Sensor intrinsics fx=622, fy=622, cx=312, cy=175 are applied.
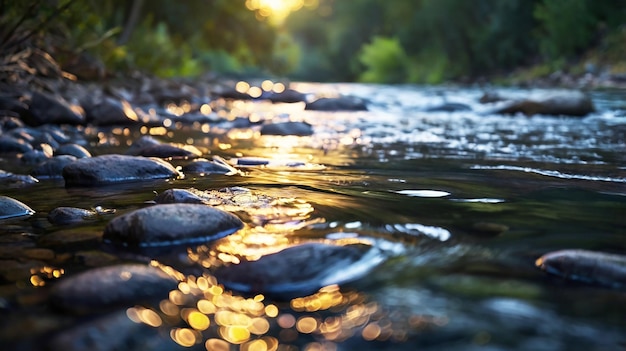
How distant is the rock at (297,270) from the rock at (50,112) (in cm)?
427

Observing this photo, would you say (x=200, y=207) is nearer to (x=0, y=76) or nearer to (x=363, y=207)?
(x=363, y=207)

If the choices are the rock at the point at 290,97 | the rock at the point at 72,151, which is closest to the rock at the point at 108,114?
the rock at the point at 72,151

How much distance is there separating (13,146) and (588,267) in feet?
10.9

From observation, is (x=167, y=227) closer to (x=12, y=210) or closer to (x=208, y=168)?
(x=12, y=210)

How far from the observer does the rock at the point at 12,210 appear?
190 centimetres

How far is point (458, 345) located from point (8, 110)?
491 centimetres

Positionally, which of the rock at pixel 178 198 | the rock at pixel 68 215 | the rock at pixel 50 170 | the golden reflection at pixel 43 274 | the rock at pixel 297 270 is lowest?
the golden reflection at pixel 43 274

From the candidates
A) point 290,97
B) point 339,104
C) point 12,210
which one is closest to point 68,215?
point 12,210

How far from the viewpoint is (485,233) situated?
1685 millimetres

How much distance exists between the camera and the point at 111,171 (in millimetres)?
2549

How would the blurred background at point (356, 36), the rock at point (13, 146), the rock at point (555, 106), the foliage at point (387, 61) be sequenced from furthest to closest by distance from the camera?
the foliage at point (387, 61) < the blurred background at point (356, 36) < the rock at point (555, 106) < the rock at point (13, 146)

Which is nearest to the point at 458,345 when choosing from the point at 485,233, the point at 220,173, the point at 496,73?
the point at 485,233

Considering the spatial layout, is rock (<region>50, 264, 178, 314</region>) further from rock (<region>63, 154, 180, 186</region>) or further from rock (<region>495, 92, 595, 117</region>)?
rock (<region>495, 92, 595, 117</region>)

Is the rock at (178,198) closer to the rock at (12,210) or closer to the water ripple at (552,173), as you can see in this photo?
the rock at (12,210)
